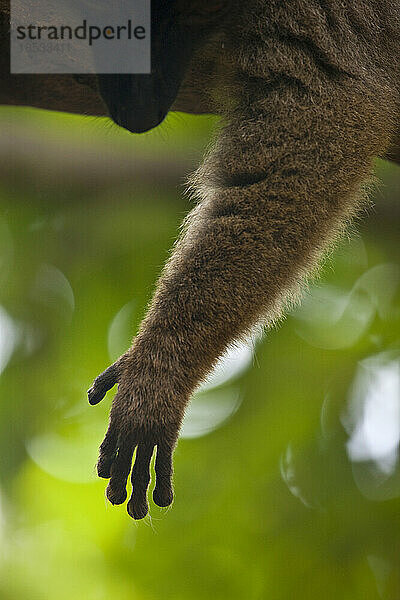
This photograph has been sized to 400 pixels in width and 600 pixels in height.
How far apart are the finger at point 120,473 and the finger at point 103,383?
20cm

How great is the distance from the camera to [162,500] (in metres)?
2.98

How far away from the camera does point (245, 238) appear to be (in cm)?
306

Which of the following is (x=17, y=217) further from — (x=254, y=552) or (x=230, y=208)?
(x=230, y=208)

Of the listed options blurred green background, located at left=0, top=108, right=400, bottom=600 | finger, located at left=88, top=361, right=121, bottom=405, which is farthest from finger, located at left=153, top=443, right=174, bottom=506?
blurred green background, located at left=0, top=108, right=400, bottom=600

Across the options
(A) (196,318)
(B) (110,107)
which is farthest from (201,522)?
(B) (110,107)

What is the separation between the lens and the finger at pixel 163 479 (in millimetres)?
2979

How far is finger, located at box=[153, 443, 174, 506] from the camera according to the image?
117 inches

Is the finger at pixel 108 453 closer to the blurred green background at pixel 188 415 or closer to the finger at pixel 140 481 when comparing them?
the finger at pixel 140 481

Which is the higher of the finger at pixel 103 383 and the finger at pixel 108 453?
the finger at pixel 103 383

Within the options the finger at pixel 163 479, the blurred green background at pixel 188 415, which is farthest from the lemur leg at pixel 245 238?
the blurred green background at pixel 188 415

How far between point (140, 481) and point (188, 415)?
8.37 ft

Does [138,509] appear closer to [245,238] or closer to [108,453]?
[108,453]

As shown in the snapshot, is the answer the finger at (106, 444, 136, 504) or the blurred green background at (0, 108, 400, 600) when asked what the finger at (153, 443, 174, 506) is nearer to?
the finger at (106, 444, 136, 504)

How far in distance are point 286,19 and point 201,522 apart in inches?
135
